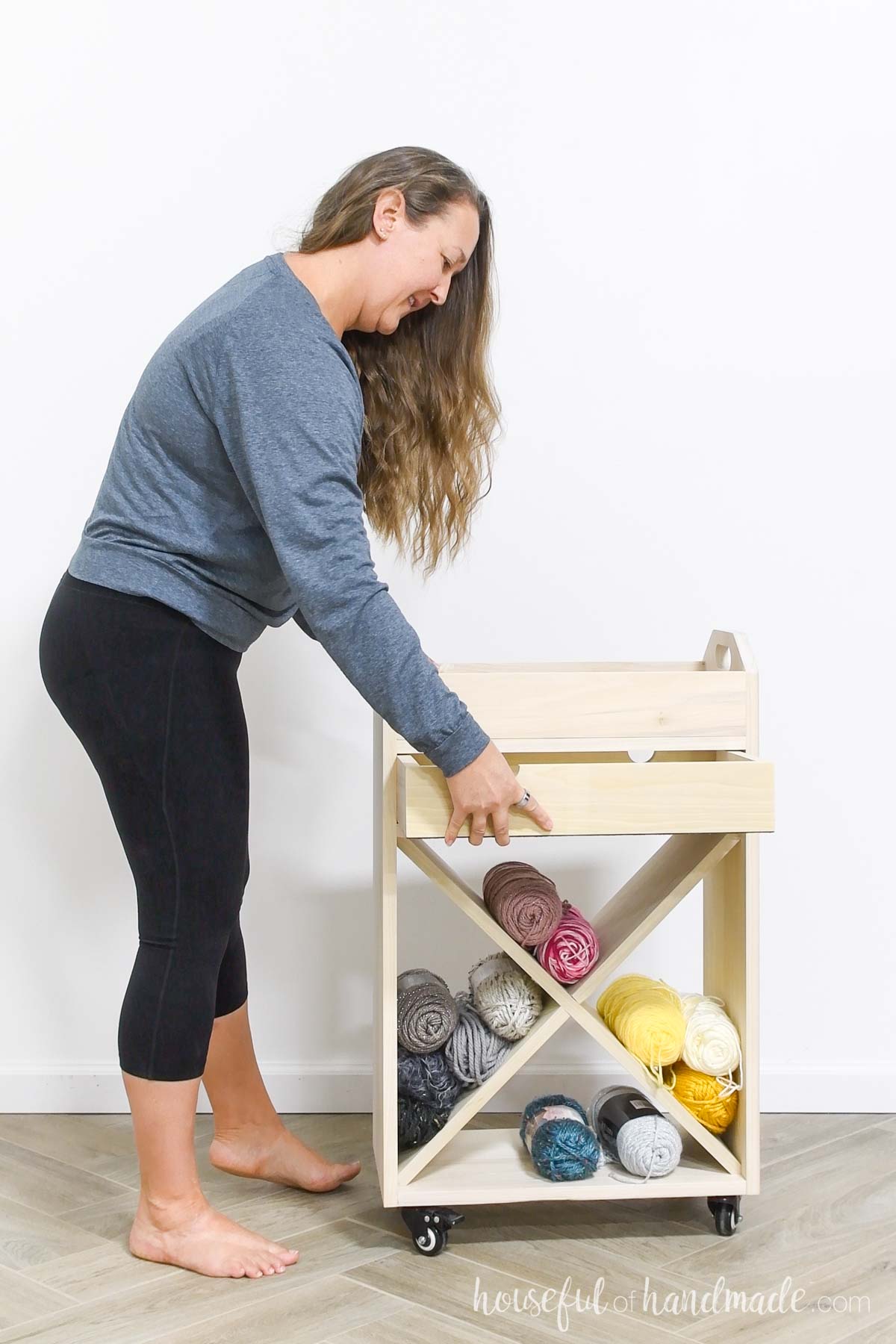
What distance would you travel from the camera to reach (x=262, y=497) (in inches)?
44.8

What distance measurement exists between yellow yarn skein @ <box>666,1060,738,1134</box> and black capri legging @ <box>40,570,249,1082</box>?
1.71 feet

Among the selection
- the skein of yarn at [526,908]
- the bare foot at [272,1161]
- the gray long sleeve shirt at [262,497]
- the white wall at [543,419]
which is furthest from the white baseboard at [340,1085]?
the gray long sleeve shirt at [262,497]

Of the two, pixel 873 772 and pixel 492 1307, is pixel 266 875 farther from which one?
pixel 873 772

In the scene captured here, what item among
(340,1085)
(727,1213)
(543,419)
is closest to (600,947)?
(727,1213)

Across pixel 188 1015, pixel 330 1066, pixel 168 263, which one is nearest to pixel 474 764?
pixel 188 1015

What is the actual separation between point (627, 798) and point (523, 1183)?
0.45 m

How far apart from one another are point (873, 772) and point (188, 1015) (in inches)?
41.2

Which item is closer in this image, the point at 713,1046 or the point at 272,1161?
the point at 713,1046

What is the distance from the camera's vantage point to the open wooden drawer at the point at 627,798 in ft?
4.04

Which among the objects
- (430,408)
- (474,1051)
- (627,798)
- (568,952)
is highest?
(430,408)

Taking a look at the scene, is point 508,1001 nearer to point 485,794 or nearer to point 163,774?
point 485,794

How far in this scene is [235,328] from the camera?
3.85 feet

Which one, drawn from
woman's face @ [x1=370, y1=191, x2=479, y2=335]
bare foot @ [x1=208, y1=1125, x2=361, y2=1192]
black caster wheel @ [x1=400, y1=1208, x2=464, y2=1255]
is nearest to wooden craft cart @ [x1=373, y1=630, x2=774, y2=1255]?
black caster wheel @ [x1=400, y1=1208, x2=464, y2=1255]

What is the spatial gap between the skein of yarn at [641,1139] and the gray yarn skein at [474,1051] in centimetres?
16
